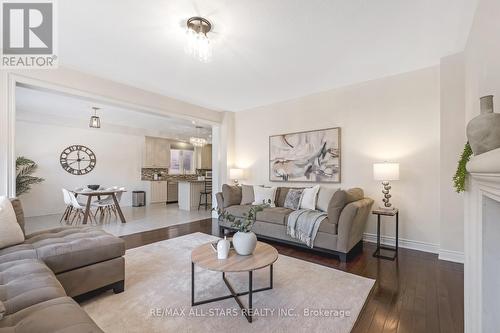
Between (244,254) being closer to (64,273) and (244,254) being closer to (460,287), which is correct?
(64,273)

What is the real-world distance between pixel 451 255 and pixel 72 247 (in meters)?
4.12

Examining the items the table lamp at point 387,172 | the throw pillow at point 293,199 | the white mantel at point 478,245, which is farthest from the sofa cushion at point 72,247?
the table lamp at point 387,172

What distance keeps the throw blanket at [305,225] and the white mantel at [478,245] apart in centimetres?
163

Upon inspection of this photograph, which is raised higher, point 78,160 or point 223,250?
point 78,160

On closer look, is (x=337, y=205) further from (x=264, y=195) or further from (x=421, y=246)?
(x=264, y=195)

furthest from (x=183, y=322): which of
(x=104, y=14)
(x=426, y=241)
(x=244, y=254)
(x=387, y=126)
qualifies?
(x=387, y=126)

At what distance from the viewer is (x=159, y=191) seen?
25.5 ft

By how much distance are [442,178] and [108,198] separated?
620 cm

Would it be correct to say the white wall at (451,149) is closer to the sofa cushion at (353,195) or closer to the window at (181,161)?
the sofa cushion at (353,195)

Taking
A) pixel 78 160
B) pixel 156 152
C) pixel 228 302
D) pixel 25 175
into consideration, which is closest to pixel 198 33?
pixel 228 302

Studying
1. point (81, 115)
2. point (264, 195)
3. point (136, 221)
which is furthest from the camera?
point (81, 115)

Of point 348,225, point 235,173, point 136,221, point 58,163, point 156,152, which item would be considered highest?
point 156,152

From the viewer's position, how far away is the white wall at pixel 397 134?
10.2ft

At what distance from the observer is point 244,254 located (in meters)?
2.00
